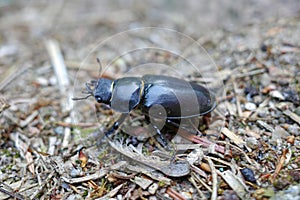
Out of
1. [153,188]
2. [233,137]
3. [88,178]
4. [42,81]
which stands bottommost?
[153,188]

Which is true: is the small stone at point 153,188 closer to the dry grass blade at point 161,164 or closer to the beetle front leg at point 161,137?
the dry grass blade at point 161,164

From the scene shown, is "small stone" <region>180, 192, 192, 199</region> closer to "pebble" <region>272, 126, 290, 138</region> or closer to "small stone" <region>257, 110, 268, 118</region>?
"pebble" <region>272, 126, 290, 138</region>

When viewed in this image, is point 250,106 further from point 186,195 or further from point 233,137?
point 186,195

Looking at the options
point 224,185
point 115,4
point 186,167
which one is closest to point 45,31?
point 115,4

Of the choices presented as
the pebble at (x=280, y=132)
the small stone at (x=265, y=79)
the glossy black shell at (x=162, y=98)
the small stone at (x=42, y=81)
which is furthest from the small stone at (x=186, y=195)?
the small stone at (x=42, y=81)

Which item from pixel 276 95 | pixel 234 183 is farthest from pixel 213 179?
pixel 276 95

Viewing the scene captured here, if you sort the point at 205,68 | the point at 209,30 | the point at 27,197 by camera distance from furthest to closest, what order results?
the point at 209,30 → the point at 205,68 → the point at 27,197

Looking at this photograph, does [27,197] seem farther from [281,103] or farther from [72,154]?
[281,103]
